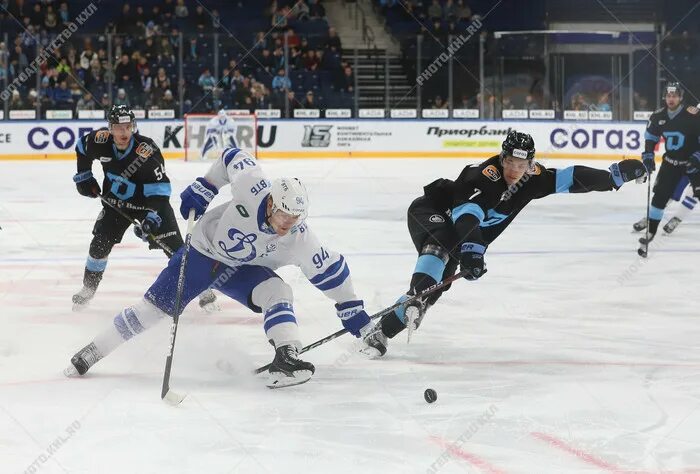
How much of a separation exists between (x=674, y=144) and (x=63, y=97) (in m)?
11.1

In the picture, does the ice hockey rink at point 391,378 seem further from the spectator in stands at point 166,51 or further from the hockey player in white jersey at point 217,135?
the spectator in stands at point 166,51

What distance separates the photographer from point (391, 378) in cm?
473

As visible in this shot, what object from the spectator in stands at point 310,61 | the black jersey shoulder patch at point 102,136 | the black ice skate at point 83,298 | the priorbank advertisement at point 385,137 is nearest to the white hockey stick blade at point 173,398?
the black ice skate at point 83,298

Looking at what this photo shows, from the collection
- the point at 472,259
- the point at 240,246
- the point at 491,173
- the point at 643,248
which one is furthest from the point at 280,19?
the point at 240,246

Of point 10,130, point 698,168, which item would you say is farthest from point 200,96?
point 698,168

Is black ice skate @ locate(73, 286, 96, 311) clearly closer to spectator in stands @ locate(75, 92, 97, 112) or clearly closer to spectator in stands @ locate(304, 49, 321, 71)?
spectator in stands @ locate(75, 92, 97, 112)

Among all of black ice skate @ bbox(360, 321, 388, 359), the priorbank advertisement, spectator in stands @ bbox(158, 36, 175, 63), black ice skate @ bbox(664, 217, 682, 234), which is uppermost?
spectator in stands @ bbox(158, 36, 175, 63)

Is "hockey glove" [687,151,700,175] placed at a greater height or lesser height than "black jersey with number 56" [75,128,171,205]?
lesser

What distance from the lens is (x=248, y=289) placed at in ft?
15.0

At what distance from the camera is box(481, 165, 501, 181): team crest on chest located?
4.86m

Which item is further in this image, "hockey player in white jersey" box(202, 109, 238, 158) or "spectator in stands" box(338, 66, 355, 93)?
"spectator in stands" box(338, 66, 355, 93)

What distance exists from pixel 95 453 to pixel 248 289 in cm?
115

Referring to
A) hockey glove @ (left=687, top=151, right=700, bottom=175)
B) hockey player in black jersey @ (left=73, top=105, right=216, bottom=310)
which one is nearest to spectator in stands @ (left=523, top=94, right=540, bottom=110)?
hockey glove @ (left=687, top=151, right=700, bottom=175)

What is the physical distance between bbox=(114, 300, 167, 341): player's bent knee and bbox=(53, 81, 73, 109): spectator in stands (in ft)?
44.1
